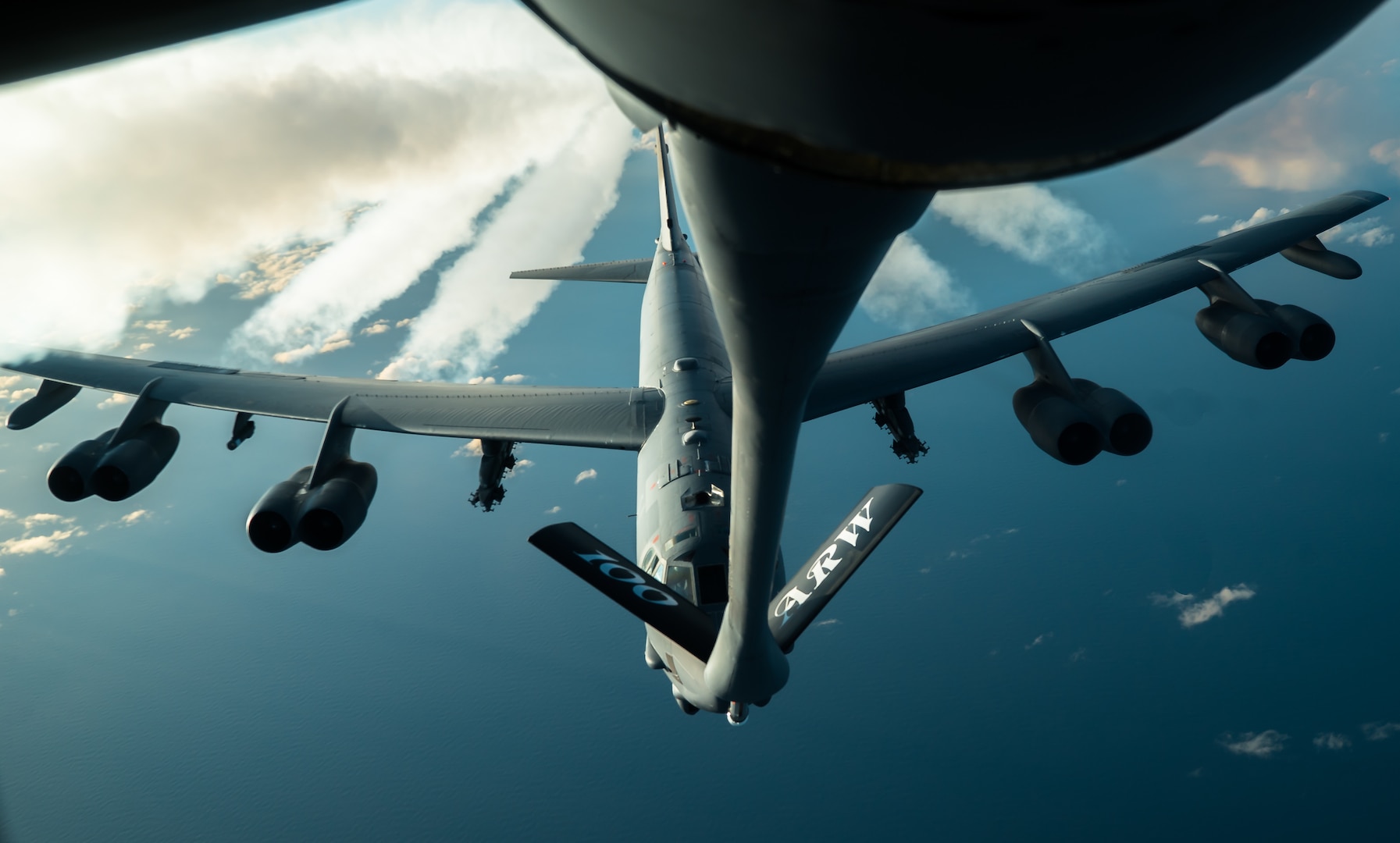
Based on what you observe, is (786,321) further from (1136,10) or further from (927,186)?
(1136,10)

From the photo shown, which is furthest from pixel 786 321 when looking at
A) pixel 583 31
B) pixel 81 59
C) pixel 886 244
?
pixel 81 59

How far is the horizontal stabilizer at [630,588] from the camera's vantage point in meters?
12.7

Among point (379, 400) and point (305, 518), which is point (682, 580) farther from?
point (379, 400)

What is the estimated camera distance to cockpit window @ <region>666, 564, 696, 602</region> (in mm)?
16047

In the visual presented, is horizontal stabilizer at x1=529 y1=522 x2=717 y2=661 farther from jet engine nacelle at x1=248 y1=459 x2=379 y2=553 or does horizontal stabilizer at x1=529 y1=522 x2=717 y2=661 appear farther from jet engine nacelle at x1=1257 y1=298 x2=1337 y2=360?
jet engine nacelle at x1=1257 y1=298 x2=1337 y2=360

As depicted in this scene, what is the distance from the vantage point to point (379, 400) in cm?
2219

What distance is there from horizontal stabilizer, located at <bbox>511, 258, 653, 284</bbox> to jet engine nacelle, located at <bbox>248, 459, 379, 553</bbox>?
631 inches

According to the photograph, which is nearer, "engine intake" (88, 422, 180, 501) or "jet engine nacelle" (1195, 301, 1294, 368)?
"engine intake" (88, 422, 180, 501)

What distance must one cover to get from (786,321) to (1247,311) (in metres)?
23.1

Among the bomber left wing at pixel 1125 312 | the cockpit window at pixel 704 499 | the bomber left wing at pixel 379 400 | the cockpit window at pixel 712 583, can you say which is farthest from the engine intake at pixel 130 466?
the bomber left wing at pixel 1125 312

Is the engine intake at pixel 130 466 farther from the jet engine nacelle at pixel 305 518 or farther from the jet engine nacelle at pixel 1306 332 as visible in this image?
the jet engine nacelle at pixel 1306 332

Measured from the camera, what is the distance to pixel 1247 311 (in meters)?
21.4

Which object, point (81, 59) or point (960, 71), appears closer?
point (960, 71)

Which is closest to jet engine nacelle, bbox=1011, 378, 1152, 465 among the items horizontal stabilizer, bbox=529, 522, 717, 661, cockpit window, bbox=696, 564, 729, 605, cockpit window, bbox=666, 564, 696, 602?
cockpit window, bbox=696, 564, 729, 605
